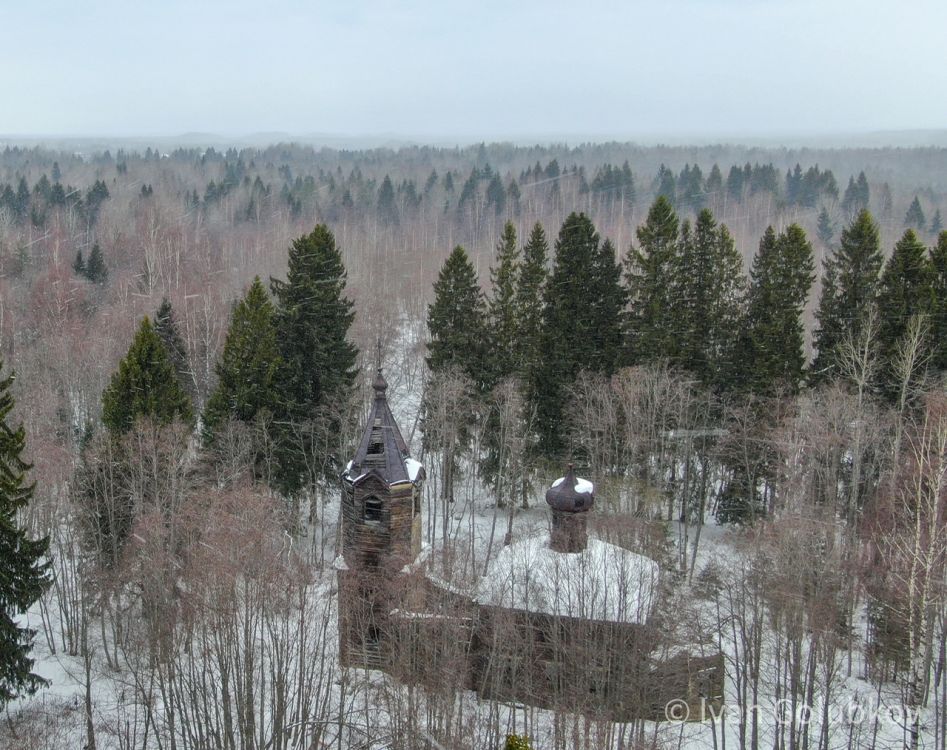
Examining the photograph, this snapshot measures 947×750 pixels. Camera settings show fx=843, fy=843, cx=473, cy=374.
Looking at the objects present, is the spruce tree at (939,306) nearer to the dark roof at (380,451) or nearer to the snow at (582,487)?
the snow at (582,487)

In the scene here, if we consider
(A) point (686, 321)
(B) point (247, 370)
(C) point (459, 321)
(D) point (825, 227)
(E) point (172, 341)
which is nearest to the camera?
(B) point (247, 370)

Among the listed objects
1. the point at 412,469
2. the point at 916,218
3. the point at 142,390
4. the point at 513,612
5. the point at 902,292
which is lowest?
the point at 513,612

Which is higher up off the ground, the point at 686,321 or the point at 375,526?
the point at 686,321

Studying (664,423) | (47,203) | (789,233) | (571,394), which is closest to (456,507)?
(571,394)

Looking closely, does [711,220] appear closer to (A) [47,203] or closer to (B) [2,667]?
(B) [2,667]

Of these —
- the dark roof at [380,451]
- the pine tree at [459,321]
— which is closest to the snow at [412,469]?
the dark roof at [380,451]

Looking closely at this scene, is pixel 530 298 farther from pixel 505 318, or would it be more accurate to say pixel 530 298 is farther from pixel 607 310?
pixel 607 310

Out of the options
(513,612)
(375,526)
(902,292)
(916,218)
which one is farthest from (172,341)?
(916,218)
